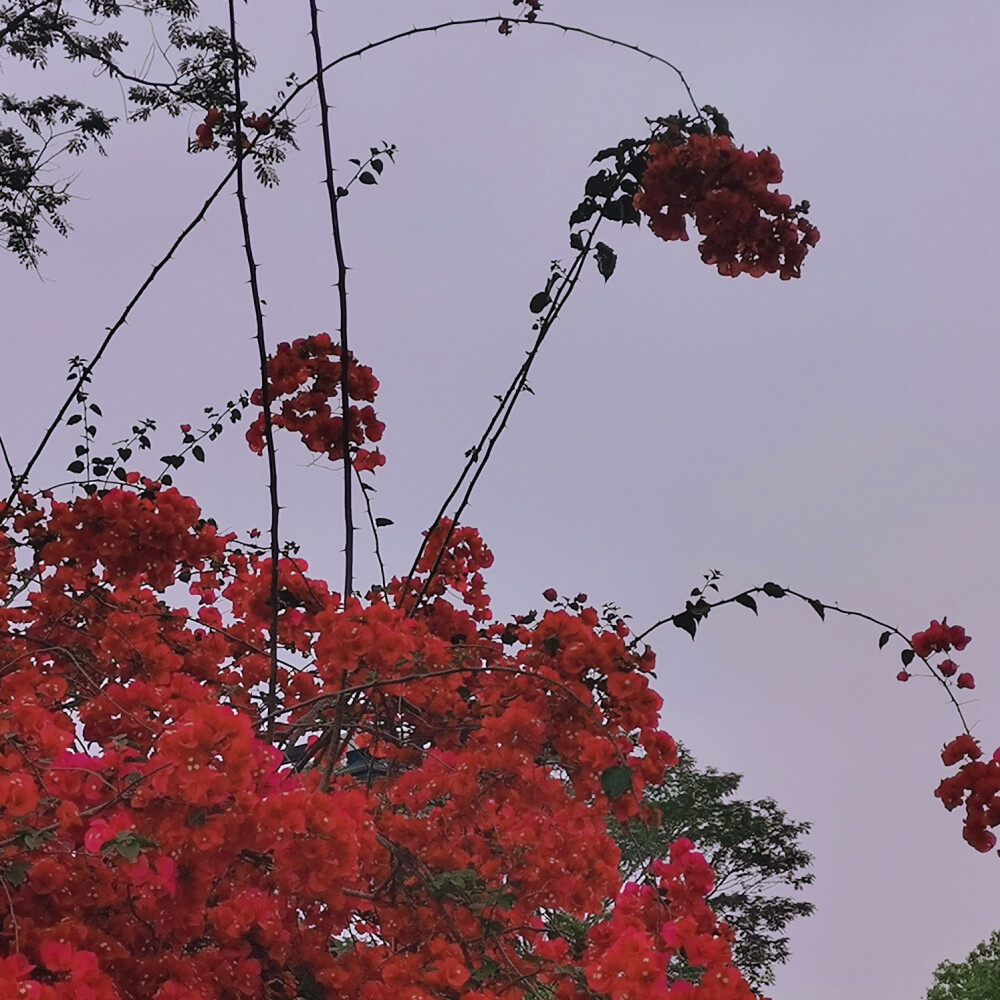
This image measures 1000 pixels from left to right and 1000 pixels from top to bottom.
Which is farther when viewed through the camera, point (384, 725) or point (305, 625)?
point (305, 625)

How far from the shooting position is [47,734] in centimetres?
227

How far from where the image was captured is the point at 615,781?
7.79 feet

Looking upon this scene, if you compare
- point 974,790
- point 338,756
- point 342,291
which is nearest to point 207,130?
point 342,291

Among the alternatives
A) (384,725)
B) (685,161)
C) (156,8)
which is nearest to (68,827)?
(384,725)

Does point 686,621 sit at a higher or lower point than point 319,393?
lower

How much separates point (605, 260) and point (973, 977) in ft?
37.0

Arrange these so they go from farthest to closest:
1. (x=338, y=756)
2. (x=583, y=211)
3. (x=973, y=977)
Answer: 1. (x=973, y=977)
2. (x=583, y=211)
3. (x=338, y=756)

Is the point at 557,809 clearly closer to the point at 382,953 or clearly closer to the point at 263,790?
the point at 382,953

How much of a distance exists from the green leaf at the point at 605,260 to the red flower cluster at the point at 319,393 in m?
0.68

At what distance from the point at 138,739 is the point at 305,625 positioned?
1.01 meters

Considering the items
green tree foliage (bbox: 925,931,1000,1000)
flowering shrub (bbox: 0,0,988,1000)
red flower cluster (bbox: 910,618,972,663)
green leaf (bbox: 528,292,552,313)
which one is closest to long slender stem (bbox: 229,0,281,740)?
flowering shrub (bbox: 0,0,988,1000)

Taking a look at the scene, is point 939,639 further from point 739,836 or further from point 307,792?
point 739,836

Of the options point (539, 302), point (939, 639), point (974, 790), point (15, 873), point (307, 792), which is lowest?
point (15, 873)

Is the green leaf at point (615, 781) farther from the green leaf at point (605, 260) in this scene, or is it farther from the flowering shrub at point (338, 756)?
the green leaf at point (605, 260)
